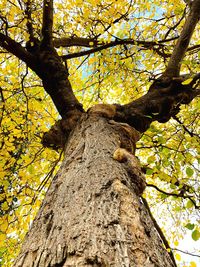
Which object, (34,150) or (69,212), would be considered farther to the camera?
(34,150)

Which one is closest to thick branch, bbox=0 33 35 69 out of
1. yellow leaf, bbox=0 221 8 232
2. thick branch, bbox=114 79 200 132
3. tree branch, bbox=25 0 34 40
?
tree branch, bbox=25 0 34 40

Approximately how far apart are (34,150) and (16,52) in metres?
2.56

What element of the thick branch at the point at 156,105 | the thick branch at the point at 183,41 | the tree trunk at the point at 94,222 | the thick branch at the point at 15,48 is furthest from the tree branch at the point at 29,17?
the tree trunk at the point at 94,222

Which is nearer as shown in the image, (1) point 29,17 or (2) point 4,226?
(2) point 4,226

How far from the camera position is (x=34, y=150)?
5.59 m

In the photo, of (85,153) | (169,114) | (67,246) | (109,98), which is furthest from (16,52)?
(109,98)

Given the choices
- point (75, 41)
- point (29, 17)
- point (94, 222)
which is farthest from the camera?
point (75, 41)

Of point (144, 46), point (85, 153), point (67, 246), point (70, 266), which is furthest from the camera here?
point (144, 46)

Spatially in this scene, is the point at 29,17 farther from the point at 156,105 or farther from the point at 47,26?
the point at 156,105

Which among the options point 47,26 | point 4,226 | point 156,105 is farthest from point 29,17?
point 4,226

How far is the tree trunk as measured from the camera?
1.05 m

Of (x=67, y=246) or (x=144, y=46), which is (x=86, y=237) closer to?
(x=67, y=246)

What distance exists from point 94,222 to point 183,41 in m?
3.53

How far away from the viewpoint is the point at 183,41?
12.9 ft
